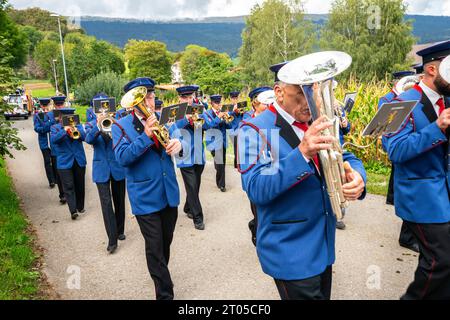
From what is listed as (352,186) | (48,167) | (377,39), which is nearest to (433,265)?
(352,186)

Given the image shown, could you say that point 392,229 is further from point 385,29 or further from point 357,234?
point 385,29

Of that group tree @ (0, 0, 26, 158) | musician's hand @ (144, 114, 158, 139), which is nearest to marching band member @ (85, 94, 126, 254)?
tree @ (0, 0, 26, 158)

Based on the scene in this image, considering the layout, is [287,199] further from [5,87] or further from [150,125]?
[5,87]

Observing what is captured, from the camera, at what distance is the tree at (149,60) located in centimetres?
7025

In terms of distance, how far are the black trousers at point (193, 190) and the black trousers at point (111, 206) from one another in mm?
1108

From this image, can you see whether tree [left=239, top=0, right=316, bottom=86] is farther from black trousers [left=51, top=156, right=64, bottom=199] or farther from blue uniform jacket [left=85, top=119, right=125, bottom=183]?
blue uniform jacket [left=85, top=119, right=125, bottom=183]

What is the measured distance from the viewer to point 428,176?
136 inches

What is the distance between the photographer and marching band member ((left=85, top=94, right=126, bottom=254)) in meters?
5.81

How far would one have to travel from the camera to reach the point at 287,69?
213cm

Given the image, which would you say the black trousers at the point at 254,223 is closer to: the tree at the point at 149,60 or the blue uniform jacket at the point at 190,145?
the blue uniform jacket at the point at 190,145

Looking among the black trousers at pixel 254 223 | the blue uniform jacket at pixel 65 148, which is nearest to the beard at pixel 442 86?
the black trousers at pixel 254 223

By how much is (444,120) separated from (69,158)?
20.9ft
